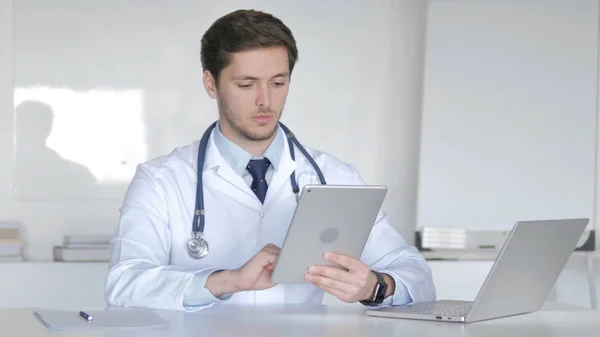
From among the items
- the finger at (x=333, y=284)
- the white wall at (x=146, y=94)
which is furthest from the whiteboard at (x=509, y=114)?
the finger at (x=333, y=284)

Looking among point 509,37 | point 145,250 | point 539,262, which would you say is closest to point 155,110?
point 509,37

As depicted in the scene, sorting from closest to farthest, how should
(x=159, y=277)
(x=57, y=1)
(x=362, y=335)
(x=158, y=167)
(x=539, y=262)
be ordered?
(x=362, y=335) < (x=539, y=262) < (x=159, y=277) < (x=158, y=167) < (x=57, y=1)

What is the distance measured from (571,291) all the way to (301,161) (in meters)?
2.42

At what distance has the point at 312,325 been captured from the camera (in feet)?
6.87

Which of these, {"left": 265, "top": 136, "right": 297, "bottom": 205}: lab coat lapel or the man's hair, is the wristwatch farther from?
the man's hair

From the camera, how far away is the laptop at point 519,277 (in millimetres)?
2145

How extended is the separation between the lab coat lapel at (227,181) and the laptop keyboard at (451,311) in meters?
0.68

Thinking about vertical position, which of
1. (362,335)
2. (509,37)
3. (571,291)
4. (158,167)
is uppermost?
(509,37)

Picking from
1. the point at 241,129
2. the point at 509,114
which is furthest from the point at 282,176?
the point at 509,114

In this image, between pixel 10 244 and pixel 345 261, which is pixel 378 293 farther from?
pixel 10 244

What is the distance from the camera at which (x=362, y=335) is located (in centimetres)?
198

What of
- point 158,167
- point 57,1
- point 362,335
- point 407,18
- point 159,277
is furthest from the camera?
point 407,18

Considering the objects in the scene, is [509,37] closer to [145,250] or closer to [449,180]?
[449,180]

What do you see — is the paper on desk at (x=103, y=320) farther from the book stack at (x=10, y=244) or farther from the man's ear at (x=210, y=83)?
the book stack at (x=10, y=244)
